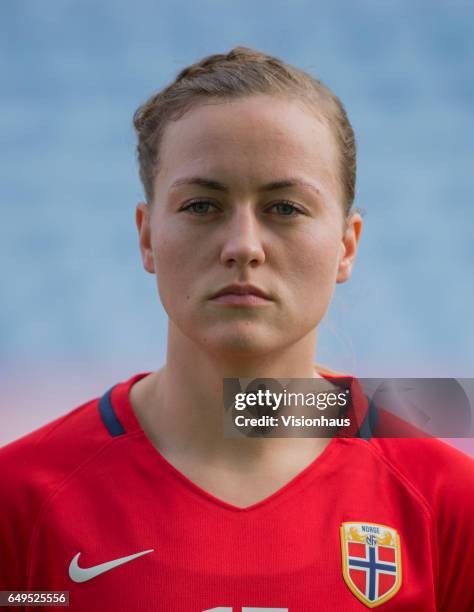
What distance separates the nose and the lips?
7 cm

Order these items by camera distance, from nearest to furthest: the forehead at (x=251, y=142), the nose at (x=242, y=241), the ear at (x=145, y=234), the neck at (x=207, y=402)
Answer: the nose at (x=242, y=241) → the forehead at (x=251, y=142) → the neck at (x=207, y=402) → the ear at (x=145, y=234)

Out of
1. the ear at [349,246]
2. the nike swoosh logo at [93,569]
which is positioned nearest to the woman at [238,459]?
the nike swoosh logo at [93,569]

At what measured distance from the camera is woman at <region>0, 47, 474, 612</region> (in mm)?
2857

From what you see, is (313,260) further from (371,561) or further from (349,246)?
(371,561)

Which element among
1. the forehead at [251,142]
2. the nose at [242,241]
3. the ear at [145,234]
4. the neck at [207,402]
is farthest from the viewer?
the ear at [145,234]

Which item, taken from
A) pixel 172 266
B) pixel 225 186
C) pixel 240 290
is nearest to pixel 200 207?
pixel 225 186

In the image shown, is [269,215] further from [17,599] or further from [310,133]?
[17,599]

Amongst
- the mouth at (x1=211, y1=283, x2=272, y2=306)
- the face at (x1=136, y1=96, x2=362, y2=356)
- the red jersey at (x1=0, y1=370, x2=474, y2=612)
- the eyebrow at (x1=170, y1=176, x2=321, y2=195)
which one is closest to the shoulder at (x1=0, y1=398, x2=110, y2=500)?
the red jersey at (x1=0, y1=370, x2=474, y2=612)

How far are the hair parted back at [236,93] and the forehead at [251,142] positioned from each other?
0.20 feet

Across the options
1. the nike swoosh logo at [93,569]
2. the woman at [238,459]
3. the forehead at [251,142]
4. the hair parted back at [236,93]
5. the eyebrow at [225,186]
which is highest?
the hair parted back at [236,93]

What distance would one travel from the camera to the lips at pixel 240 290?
2.80m

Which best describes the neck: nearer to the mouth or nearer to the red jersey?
the red jersey

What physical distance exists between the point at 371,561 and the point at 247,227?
1.27m

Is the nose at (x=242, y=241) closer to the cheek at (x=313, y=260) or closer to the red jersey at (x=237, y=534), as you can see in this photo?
the cheek at (x=313, y=260)
